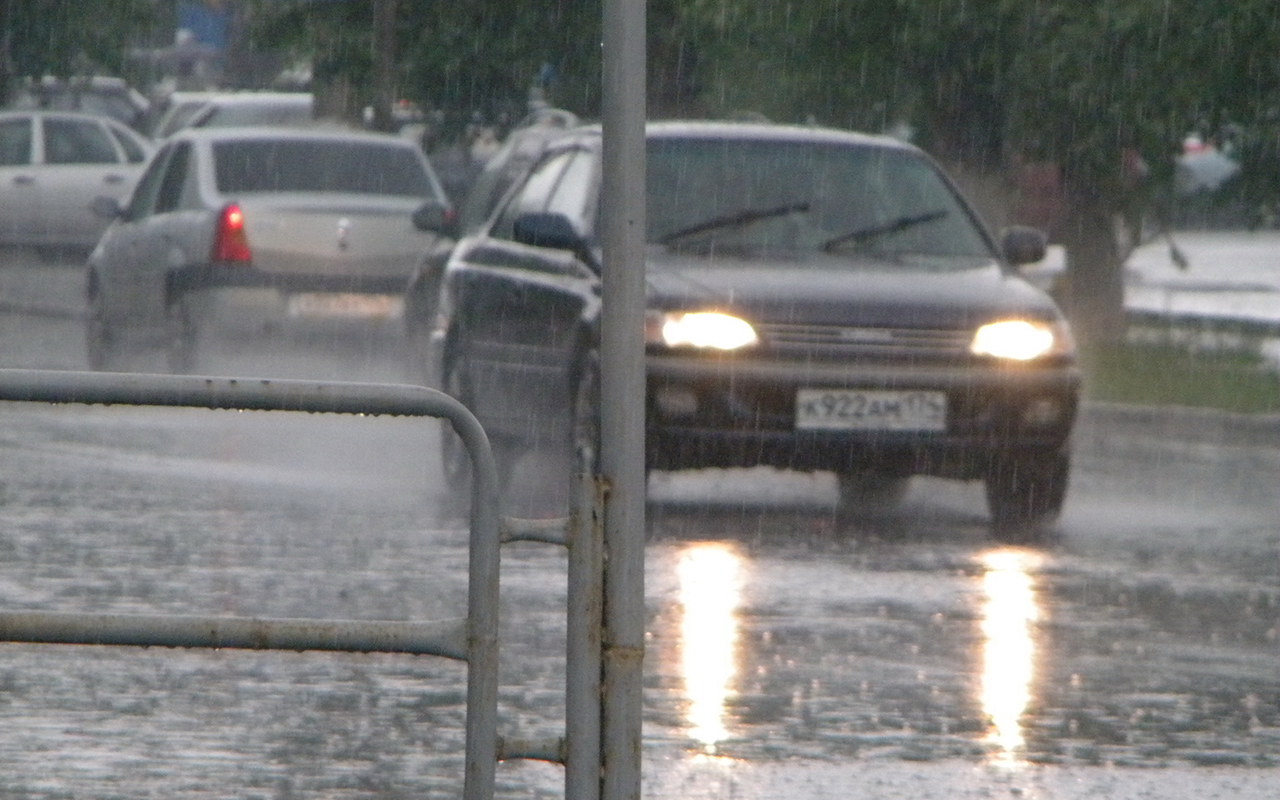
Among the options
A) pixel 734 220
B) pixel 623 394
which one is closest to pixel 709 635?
pixel 623 394

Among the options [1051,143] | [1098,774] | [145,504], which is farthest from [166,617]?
[1051,143]

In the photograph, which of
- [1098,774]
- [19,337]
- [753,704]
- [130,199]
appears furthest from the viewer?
[19,337]

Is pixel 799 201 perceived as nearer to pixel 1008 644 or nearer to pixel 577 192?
pixel 577 192

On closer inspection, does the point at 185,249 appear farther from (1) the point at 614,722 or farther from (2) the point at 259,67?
(2) the point at 259,67

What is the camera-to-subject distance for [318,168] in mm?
18359

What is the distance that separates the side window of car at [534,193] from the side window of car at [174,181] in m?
5.33

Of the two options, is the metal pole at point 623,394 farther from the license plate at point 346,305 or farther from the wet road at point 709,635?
the license plate at point 346,305

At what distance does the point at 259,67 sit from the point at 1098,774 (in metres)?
64.5

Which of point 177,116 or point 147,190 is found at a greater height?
point 147,190

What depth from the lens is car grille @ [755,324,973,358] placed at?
1095cm

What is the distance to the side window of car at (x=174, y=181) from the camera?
18.2 meters

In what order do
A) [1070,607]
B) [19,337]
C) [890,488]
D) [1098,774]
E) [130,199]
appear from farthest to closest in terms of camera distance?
[19,337], [130,199], [890,488], [1070,607], [1098,774]

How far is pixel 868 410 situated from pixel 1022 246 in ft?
5.87

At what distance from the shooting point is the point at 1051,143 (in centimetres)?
1997
